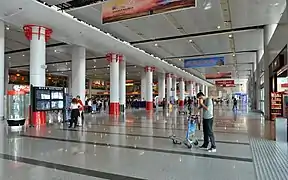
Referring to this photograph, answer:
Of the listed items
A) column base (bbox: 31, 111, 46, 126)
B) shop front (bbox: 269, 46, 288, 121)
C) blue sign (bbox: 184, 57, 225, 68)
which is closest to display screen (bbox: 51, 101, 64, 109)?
column base (bbox: 31, 111, 46, 126)

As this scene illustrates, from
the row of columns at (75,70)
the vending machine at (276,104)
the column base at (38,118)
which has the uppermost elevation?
the row of columns at (75,70)

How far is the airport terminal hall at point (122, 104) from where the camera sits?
436cm

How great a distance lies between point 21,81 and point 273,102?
3349 centimetres

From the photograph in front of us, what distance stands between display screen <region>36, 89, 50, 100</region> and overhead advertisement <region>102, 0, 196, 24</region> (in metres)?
5.11

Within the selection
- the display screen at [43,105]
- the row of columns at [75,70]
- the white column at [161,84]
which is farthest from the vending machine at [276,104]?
the white column at [161,84]

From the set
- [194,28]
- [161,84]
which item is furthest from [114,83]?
[161,84]

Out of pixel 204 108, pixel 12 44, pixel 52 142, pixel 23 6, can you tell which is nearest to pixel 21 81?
pixel 12 44

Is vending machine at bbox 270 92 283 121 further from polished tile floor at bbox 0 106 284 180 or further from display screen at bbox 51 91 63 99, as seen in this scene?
display screen at bbox 51 91 63 99

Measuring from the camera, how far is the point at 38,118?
36.5 feet

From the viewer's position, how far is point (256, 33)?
15.1 metres

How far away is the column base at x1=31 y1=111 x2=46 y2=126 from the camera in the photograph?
35.9ft

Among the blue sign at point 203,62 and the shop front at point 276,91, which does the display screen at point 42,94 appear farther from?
the blue sign at point 203,62

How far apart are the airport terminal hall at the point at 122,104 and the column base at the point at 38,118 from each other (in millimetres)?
44

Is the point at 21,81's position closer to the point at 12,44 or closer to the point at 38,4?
the point at 12,44
